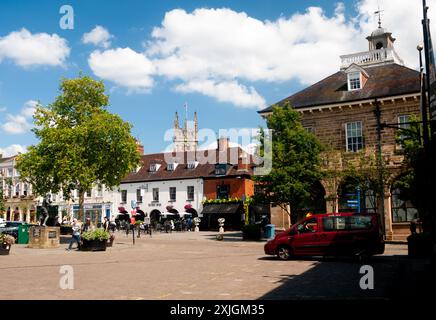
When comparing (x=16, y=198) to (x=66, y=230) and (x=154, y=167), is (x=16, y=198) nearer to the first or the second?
(x=154, y=167)

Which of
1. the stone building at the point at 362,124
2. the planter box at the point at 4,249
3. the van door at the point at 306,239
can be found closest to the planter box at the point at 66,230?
the stone building at the point at 362,124

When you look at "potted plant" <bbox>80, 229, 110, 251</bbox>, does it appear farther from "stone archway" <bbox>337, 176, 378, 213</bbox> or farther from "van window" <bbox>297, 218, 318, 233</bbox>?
"stone archway" <bbox>337, 176, 378, 213</bbox>

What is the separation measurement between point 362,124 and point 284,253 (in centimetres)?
1763

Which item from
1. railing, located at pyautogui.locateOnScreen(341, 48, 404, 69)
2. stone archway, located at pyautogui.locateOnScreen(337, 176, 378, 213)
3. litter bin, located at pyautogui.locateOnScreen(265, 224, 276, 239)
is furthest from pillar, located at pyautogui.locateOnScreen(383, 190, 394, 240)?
railing, located at pyautogui.locateOnScreen(341, 48, 404, 69)

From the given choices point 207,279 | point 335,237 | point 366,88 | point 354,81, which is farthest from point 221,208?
point 207,279

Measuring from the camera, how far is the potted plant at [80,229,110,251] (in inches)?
913

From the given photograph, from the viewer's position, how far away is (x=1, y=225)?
116ft

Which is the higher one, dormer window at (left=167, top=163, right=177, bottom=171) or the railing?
the railing

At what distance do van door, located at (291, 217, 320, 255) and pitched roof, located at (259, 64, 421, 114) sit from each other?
16740 millimetres

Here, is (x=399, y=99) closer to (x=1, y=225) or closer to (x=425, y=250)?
(x=425, y=250)

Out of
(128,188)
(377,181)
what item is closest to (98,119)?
(377,181)

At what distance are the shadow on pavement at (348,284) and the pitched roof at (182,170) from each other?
36.9 m

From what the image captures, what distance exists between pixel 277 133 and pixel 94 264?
59.1ft

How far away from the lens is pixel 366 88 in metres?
33.2
